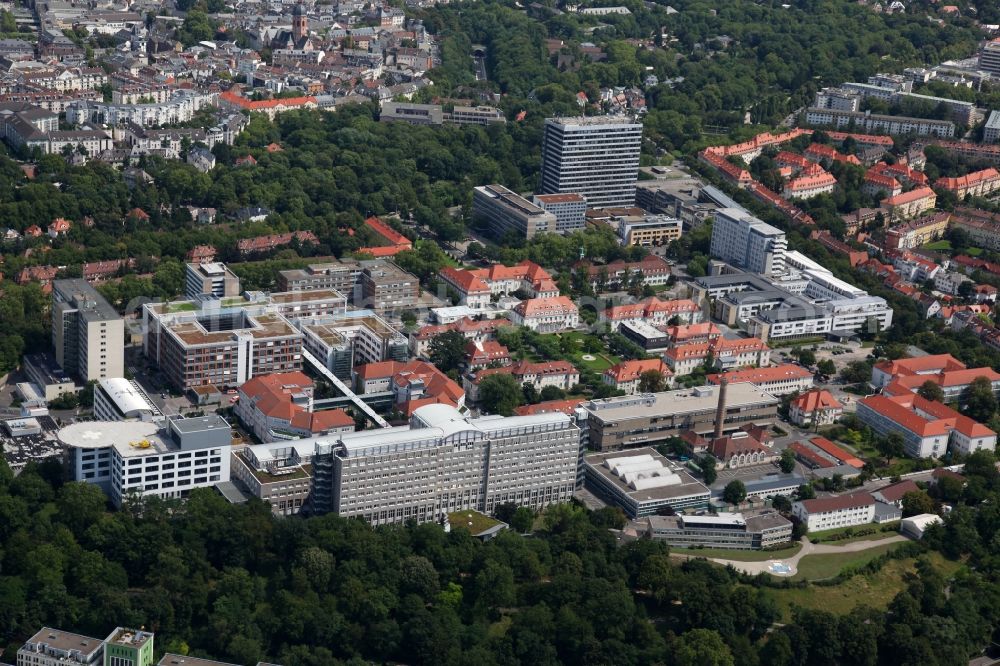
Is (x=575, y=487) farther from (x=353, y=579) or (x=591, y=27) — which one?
(x=591, y=27)

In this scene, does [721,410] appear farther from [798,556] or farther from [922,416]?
[922,416]

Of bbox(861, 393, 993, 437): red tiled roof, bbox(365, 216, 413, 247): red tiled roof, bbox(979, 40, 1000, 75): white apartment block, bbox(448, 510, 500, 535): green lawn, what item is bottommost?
bbox(448, 510, 500, 535): green lawn

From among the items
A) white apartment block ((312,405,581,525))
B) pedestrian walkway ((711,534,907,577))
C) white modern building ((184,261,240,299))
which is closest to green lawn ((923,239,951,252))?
pedestrian walkway ((711,534,907,577))

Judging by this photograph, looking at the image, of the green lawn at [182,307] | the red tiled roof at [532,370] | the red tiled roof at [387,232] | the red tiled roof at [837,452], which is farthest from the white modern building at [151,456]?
the red tiled roof at [387,232]

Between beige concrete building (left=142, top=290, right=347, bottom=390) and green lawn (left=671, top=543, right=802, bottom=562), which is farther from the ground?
beige concrete building (left=142, top=290, right=347, bottom=390)

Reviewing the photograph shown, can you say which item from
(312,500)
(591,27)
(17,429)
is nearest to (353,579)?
(312,500)

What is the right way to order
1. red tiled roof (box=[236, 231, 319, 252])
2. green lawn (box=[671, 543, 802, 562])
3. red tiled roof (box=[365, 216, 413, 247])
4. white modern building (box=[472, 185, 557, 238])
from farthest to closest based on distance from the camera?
1. white modern building (box=[472, 185, 557, 238])
2. red tiled roof (box=[365, 216, 413, 247])
3. red tiled roof (box=[236, 231, 319, 252])
4. green lawn (box=[671, 543, 802, 562])

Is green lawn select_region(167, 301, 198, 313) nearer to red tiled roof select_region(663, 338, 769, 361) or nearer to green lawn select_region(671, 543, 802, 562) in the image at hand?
red tiled roof select_region(663, 338, 769, 361)

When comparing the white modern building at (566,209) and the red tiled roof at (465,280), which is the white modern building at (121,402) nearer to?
the red tiled roof at (465,280)
